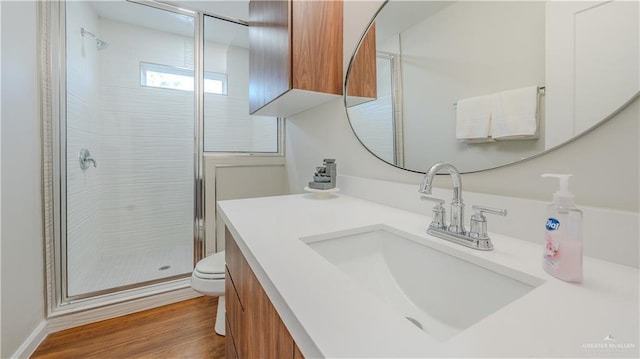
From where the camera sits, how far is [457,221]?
62cm

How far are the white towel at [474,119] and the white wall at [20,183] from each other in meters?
1.80

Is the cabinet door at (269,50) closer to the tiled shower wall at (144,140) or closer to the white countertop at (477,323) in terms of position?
the tiled shower wall at (144,140)

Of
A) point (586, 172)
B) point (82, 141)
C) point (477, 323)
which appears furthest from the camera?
point (82, 141)

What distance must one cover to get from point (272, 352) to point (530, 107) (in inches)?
30.3

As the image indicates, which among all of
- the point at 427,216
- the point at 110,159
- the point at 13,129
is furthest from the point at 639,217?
the point at 110,159

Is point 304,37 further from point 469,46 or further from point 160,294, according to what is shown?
point 160,294

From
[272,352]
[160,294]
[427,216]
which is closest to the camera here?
[272,352]

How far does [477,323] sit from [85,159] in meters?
2.39

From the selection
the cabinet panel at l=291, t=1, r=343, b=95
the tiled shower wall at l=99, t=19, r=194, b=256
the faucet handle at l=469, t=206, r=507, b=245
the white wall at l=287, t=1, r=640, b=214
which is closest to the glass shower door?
the tiled shower wall at l=99, t=19, r=194, b=256

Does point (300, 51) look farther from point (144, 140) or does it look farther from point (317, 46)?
point (144, 140)

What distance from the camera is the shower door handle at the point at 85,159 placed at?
175 cm

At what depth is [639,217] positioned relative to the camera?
45 cm

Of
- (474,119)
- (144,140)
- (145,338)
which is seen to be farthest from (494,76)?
(144,140)

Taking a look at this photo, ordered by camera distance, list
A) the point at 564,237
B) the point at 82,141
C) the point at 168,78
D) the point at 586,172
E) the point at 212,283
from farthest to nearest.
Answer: the point at 168,78
the point at 82,141
the point at 212,283
the point at 586,172
the point at 564,237
